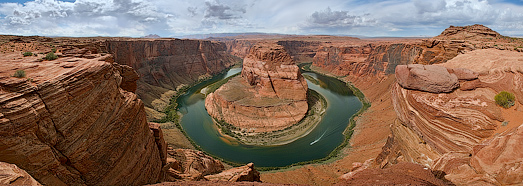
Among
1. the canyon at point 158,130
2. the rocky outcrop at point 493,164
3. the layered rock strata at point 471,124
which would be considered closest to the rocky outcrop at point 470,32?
the canyon at point 158,130

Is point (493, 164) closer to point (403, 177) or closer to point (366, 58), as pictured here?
point (403, 177)

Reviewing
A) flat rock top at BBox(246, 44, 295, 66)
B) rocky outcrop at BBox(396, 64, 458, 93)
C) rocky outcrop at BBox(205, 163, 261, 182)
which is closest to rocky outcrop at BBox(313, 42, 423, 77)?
flat rock top at BBox(246, 44, 295, 66)

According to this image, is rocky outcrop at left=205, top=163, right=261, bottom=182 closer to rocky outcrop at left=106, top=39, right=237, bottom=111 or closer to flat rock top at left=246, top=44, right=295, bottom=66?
flat rock top at left=246, top=44, right=295, bottom=66

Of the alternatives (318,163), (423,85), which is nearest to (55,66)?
(423,85)

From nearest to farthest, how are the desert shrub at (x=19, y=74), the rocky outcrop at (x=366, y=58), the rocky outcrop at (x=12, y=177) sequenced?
the rocky outcrop at (x=12, y=177), the desert shrub at (x=19, y=74), the rocky outcrop at (x=366, y=58)

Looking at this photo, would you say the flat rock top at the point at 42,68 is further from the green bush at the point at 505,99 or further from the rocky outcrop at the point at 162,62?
the rocky outcrop at the point at 162,62

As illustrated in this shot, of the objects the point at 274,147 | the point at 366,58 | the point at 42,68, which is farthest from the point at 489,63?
the point at 366,58
